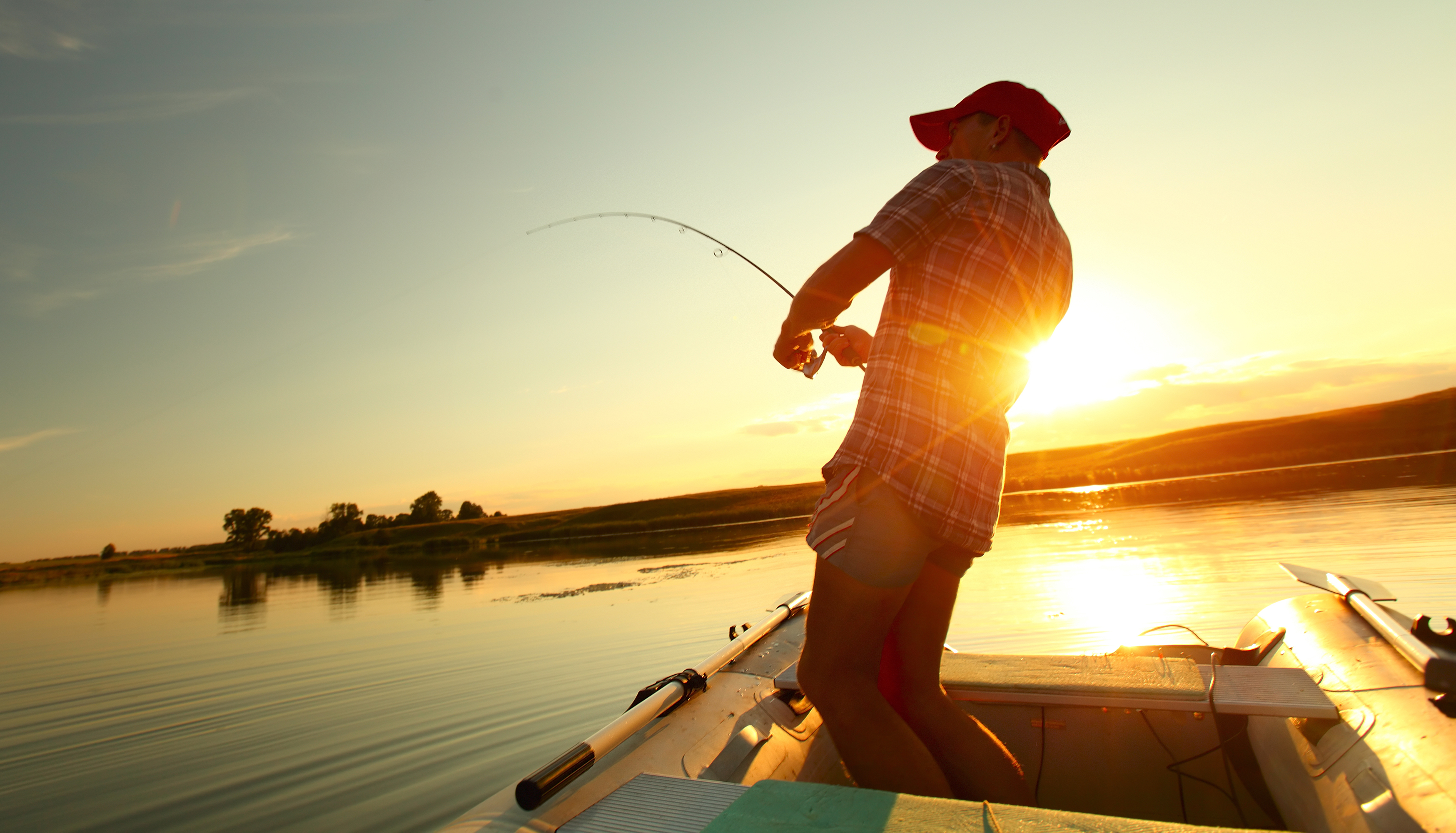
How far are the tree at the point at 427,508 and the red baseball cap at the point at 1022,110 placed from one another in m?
79.5

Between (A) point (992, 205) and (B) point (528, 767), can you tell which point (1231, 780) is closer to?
(A) point (992, 205)

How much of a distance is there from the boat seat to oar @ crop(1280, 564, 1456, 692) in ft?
0.98

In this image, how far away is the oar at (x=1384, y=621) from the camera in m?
1.69

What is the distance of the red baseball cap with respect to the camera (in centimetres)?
185

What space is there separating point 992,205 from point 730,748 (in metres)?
2.07

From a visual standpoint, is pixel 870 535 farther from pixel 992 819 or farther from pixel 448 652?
pixel 448 652

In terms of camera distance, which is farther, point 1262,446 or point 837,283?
point 1262,446

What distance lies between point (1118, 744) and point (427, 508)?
80.6 metres

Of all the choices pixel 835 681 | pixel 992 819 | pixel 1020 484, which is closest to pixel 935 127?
pixel 835 681

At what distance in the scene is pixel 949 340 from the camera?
166cm

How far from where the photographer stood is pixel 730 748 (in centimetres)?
261

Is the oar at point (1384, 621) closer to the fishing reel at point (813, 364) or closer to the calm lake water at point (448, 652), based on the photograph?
the fishing reel at point (813, 364)

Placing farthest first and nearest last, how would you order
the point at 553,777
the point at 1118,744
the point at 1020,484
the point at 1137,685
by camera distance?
the point at 1020,484 < the point at 1118,744 < the point at 1137,685 < the point at 553,777

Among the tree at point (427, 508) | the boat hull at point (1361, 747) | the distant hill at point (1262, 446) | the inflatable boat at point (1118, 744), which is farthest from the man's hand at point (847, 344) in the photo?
the tree at point (427, 508)
